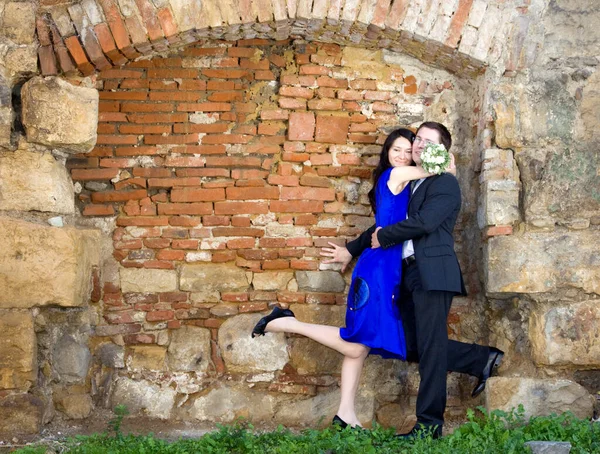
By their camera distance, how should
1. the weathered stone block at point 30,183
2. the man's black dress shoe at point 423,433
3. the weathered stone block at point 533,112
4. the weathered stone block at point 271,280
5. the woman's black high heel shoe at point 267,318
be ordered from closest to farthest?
the man's black dress shoe at point 423,433 < the weathered stone block at point 30,183 < the woman's black high heel shoe at point 267,318 < the weathered stone block at point 533,112 < the weathered stone block at point 271,280

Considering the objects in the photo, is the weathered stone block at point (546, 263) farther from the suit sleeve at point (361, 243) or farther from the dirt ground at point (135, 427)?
the dirt ground at point (135, 427)

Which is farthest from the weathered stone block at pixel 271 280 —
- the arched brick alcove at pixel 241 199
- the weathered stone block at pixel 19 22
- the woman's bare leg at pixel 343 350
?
the weathered stone block at pixel 19 22

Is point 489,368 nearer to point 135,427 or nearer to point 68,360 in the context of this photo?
point 135,427

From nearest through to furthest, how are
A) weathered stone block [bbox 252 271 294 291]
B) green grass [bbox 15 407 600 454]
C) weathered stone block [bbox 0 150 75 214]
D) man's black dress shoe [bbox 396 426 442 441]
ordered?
green grass [bbox 15 407 600 454] → man's black dress shoe [bbox 396 426 442 441] → weathered stone block [bbox 0 150 75 214] → weathered stone block [bbox 252 271 294 291]

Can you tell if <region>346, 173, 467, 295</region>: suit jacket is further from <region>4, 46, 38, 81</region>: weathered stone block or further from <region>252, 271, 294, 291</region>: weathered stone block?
<region>4, 46, 38, 81</region>: weathered stone block

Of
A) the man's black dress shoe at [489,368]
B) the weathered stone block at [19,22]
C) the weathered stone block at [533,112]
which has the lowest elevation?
the man's black dress shoe at [489,368]

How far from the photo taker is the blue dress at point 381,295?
4777 millimetres

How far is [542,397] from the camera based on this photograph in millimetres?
4867

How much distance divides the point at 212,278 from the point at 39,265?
112cm

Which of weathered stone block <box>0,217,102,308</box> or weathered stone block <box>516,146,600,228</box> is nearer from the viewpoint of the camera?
weathered stone block <box>0,217,102,308</box>

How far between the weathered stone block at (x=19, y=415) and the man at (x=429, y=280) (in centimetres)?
216

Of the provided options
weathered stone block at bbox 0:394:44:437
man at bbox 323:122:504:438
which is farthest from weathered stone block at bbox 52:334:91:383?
man at bbox 323:122:504:438

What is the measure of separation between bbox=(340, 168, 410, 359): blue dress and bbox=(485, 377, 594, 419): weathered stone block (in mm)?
672

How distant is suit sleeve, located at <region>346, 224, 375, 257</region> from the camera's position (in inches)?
205
